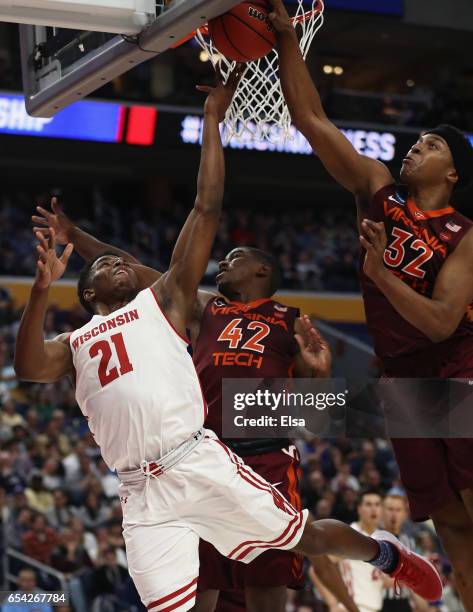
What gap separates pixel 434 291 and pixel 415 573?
1509 mm

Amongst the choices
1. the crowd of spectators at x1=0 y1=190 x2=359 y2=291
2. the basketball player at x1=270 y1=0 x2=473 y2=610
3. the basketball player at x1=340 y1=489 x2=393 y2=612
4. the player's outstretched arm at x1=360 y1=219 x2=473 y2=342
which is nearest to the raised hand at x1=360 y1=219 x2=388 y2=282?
the player's outstretched arm at x1=360 y1=219 x2=473 y2=342

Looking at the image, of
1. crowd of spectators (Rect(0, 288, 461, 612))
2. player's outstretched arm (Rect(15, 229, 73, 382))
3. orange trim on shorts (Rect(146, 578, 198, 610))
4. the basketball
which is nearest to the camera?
orange trim on shorts (Rect(146, 578, 198, 610))

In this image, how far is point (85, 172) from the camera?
18.6 m

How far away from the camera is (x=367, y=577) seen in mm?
6785

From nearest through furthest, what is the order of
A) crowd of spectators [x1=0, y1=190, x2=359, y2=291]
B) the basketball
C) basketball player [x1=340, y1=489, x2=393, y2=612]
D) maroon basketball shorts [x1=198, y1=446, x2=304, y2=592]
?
the basketball
maroon basketball shorts [x1=198, y1=446, x2=304, y2=592]
basketball player [x1=340, y1=489, x2=393, y2=612]
crowd of spectators [x1=0, y1=190, x2=359, y2=291]

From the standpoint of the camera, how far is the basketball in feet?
13.0

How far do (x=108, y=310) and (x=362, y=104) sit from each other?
471 inches

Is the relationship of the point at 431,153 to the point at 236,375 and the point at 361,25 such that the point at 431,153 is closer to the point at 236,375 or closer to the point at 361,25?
the point at 236,375

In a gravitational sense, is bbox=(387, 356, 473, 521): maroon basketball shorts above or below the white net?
below

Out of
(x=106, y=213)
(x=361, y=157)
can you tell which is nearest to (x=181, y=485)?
(x=361, y=157)

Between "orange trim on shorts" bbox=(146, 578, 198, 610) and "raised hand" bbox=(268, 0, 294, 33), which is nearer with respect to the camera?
"orange trim on shorts" bbox=(146, 578, 198, 610)

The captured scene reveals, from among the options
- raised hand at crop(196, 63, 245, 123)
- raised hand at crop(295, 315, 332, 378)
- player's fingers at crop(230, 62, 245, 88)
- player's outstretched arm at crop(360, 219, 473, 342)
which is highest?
player's fingers at crop(230, 62, 245, 88)

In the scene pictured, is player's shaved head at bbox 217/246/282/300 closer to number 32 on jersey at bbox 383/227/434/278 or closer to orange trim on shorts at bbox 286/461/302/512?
orange trim on shorts at bbox 286/461/302/512

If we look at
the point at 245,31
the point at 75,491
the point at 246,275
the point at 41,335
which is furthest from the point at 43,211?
the point at 75,491
